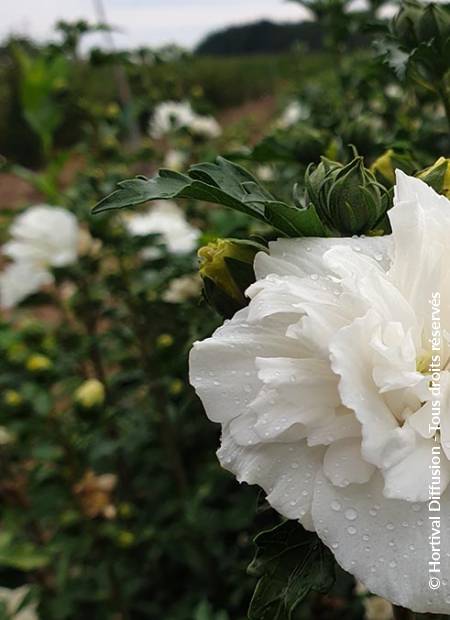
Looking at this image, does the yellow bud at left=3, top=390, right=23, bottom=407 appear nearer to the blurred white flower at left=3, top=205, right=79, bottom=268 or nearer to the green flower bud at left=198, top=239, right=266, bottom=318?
the blurred white flower at left=3, top=205, right=79, bottom=268

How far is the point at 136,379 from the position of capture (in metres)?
1.37

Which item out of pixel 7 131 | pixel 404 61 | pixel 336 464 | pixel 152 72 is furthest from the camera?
pixel 7 131

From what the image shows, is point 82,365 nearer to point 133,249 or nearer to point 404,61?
point 133,249

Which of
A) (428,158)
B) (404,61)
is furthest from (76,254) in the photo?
(404,61)

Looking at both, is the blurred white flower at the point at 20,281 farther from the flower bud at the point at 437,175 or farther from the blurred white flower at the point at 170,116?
the flower bud at the point at 437,175

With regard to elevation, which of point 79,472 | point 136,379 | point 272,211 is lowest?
point 79,472

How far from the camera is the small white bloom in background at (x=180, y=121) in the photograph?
6.66 feet

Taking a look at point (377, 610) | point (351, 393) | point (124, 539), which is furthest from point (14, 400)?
point (351, 393)

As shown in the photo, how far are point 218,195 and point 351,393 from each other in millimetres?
154

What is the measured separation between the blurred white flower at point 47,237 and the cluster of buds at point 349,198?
948 millimetres

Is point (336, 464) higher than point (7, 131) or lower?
higher

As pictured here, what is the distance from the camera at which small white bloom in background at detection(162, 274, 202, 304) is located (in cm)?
125

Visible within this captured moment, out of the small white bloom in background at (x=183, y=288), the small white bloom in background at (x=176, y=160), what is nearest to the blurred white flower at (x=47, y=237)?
the small white bloom in background at (x=183, y=288)

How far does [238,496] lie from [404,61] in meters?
1.01
